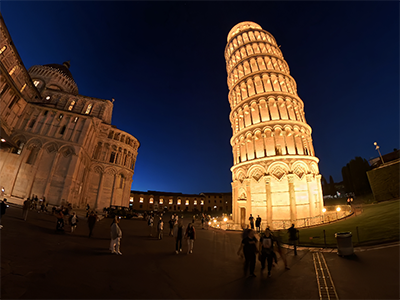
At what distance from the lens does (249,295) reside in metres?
5.13

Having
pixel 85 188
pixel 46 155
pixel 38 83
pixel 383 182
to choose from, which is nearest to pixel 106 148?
pixel 85 188

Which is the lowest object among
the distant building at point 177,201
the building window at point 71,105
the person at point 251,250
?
the person at point 251,250

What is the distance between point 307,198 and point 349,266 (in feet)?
67.9

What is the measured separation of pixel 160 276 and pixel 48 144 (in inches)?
1360

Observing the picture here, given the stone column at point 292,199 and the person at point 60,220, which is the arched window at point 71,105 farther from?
the stone column at point 292,199

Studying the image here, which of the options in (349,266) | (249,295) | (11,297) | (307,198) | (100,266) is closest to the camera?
(11,297)

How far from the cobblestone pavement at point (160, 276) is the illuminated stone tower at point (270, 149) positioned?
16439 mm

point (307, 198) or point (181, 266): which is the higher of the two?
point (307, 198)

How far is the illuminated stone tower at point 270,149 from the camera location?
25719 mm

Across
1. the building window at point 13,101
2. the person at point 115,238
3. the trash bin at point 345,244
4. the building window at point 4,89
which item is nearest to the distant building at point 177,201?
the building window at point 13,101

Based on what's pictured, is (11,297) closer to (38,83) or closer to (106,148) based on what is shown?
(106,148)

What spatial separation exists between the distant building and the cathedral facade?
32.0 metres

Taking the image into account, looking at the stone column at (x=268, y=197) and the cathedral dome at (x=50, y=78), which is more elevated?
the cathedral dome at (x=50, y=78)

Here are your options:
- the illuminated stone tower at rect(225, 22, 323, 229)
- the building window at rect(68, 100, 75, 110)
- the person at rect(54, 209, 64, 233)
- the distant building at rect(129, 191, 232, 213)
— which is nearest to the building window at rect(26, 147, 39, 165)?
the building window at rect(68, 100, 75, 110)
